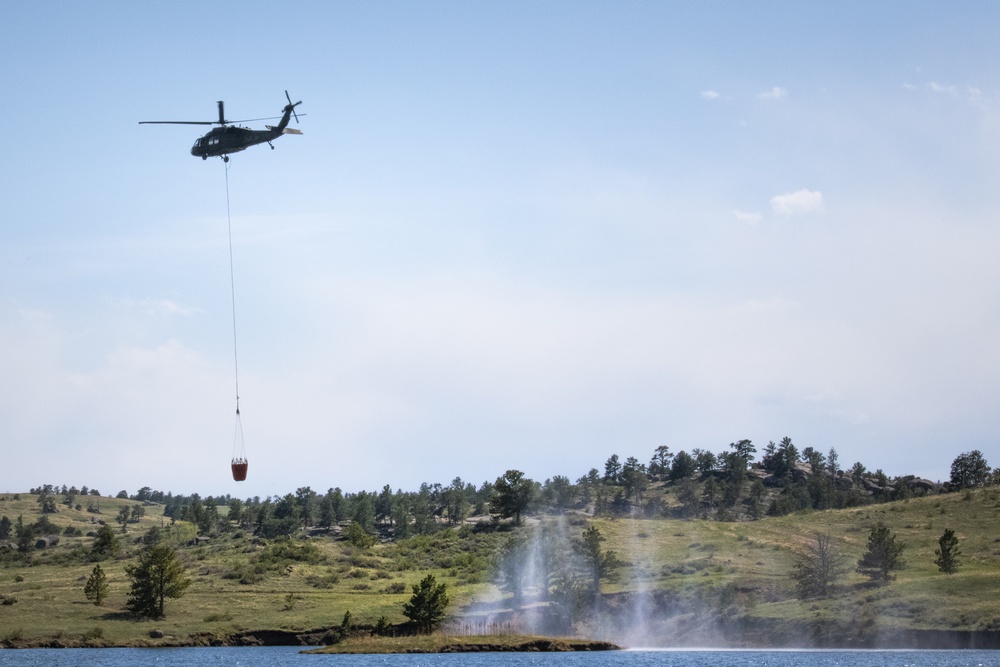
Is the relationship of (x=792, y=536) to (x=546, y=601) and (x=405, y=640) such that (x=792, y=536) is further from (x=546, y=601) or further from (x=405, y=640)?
(x=405, y=640)

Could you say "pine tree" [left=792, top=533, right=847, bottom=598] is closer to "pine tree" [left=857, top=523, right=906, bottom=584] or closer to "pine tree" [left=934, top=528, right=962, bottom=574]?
"pine tree" [left=857, top=523, right=906, bottom=584]

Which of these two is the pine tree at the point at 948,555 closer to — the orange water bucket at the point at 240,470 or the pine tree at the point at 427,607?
the pine tree at the point at 427,607

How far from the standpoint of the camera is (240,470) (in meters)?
54.8

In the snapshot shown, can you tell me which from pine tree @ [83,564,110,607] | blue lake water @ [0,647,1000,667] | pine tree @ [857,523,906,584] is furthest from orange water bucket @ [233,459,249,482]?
pine tree @ [857,523,906,584]

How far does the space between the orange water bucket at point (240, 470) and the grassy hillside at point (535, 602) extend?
1651 inches

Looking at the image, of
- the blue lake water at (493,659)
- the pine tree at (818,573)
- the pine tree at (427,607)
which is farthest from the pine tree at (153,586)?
the pine tree at (818,573)

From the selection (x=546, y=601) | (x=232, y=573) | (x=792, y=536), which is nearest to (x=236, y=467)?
(x=546, y=601)

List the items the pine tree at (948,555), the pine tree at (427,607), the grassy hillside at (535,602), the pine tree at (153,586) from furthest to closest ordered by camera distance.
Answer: the pine tree at (948,555) < the pine tree at (153,586) < the grassy hillside at (535,602) < the pine tree at (427,607)

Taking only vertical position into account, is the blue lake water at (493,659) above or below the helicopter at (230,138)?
below

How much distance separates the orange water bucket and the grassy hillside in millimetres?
41944

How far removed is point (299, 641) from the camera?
92.8 meters

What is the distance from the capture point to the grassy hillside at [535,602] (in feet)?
303

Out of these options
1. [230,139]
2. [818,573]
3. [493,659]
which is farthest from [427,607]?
[230,139]

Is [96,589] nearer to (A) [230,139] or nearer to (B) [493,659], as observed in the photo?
(B) [493,659]
